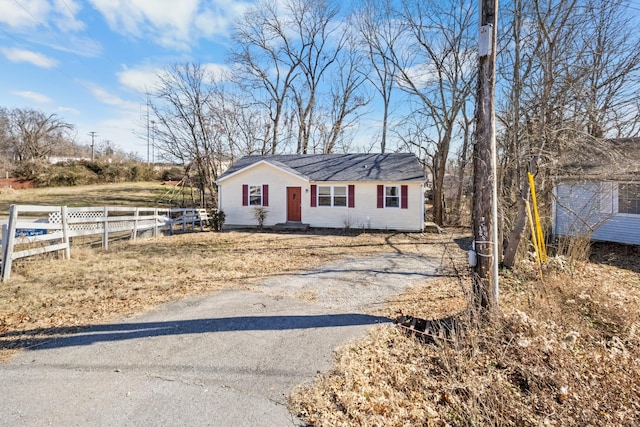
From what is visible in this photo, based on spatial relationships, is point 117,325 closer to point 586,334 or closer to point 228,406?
point 228,406

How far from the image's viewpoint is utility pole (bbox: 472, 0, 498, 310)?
4.09 meters

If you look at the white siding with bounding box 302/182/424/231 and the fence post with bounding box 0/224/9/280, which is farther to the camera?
the white siding with bounding box 302/182/424/231

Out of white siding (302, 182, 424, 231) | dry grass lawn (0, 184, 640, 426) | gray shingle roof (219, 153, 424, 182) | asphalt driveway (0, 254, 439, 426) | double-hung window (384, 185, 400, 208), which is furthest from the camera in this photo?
gray shingle roof (219, 153, 424, 182)

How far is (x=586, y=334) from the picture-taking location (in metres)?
4.16

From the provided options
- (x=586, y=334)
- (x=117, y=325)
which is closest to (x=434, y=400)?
(x=586, y=334)

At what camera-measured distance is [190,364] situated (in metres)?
3.34

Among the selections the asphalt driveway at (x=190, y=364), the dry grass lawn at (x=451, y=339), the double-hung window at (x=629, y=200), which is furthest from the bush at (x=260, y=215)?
the double-hung window at (x=629, y=200)

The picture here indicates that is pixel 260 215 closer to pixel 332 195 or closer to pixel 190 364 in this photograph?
pixel 332 195

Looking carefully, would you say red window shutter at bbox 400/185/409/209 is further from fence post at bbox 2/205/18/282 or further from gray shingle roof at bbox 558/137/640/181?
fence post at bbox 2/205/18/282

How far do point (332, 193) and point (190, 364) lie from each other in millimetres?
12823

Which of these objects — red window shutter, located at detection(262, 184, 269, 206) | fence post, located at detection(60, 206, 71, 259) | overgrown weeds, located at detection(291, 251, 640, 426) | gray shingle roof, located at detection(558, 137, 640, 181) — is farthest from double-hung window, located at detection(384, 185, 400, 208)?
fence post, located at detection(60, 206, 71, 259)

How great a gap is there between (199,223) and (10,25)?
419 inches

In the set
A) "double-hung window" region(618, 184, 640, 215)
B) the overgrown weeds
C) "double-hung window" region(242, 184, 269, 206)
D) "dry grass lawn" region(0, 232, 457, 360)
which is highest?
"double-hung window" region(242, 184, 269, 206)

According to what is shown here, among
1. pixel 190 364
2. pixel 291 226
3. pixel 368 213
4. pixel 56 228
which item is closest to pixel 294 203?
pixel 291 226
